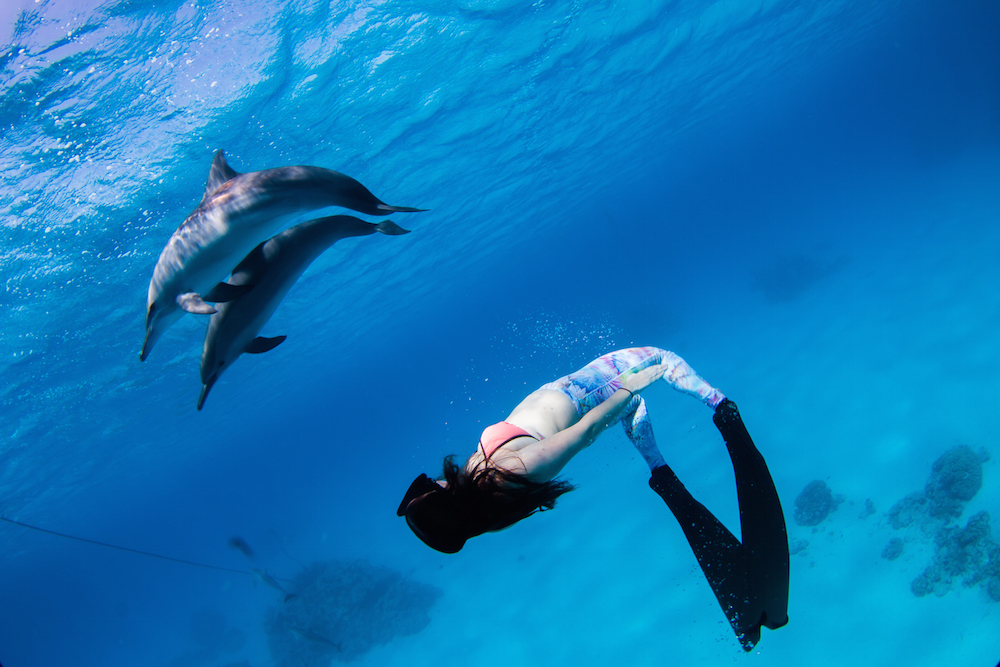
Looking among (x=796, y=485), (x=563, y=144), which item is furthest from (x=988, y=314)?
(x=563, y=144)

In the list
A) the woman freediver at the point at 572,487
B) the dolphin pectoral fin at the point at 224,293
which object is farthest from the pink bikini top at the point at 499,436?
the dolphin pectoral fin at the point at 224,293

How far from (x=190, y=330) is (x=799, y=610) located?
2038 cm

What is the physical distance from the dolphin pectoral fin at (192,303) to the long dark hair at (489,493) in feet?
4.97

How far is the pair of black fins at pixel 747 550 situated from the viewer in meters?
2.79

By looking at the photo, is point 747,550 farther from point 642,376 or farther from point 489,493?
point 489,493

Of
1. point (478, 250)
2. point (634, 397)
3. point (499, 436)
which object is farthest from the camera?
point (478, 250)

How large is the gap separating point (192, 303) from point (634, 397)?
3065 millimetres

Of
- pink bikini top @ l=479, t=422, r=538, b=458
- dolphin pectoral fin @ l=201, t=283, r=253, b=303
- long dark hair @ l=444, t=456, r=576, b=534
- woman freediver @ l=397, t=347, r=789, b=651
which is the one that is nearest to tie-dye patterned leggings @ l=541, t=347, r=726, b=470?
woman freediver @ l=397, t=347, r=789, b=651

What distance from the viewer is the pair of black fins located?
2785 millimetres

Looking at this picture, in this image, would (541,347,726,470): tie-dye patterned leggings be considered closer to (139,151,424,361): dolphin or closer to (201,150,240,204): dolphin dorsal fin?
(139,151,424,361): dolphin

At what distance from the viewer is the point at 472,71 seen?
44.2ft

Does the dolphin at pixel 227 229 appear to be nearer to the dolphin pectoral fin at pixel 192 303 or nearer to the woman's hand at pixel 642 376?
the dolphin pectoral fin at pixel 192 303

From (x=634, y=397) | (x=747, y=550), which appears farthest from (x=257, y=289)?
(x=747, y=550)

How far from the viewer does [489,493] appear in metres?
2.45
